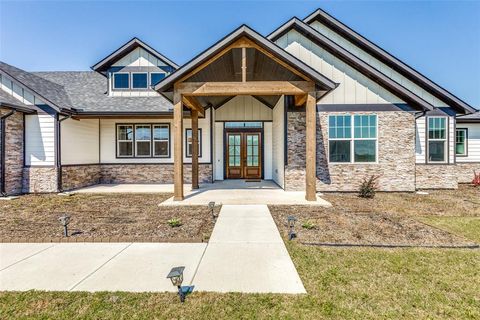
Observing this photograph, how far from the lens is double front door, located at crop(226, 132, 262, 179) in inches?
542

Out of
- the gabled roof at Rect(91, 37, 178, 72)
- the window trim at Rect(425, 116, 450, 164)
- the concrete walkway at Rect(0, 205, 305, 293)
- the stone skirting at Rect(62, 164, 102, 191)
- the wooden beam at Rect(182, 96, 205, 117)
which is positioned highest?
the gabled roof at Rect(91, 37, 178, 72)

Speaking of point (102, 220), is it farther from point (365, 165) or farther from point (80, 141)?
point (365, 165)

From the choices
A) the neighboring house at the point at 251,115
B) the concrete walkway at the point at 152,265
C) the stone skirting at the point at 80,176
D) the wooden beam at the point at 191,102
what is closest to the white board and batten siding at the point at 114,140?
the neighboring house at the point at 251,115

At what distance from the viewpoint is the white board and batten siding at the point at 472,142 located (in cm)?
1363

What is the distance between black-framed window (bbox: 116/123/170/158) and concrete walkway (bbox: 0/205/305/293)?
8500 mm

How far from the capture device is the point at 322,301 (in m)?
2.85

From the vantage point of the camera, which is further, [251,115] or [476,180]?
[251,115]

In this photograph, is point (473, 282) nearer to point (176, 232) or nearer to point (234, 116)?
point (176, 232)

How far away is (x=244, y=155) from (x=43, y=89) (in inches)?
393

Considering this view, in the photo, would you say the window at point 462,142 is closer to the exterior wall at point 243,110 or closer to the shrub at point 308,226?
the exterior wall at point 243,110

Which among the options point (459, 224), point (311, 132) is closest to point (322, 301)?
point (459, 224)

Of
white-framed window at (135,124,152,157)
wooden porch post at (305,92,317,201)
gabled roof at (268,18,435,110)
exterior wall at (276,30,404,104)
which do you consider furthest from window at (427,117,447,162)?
white-framed window at (135,124,152,157)

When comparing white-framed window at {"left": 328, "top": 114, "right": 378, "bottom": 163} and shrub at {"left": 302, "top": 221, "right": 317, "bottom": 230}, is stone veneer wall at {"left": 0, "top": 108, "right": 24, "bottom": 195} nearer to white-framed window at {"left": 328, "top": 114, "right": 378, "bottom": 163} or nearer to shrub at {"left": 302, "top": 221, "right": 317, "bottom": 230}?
shrub at {"left": 302, "top": 221, "right": 317, "bottom": 230}

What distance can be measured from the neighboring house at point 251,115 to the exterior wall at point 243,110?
0.06 m
